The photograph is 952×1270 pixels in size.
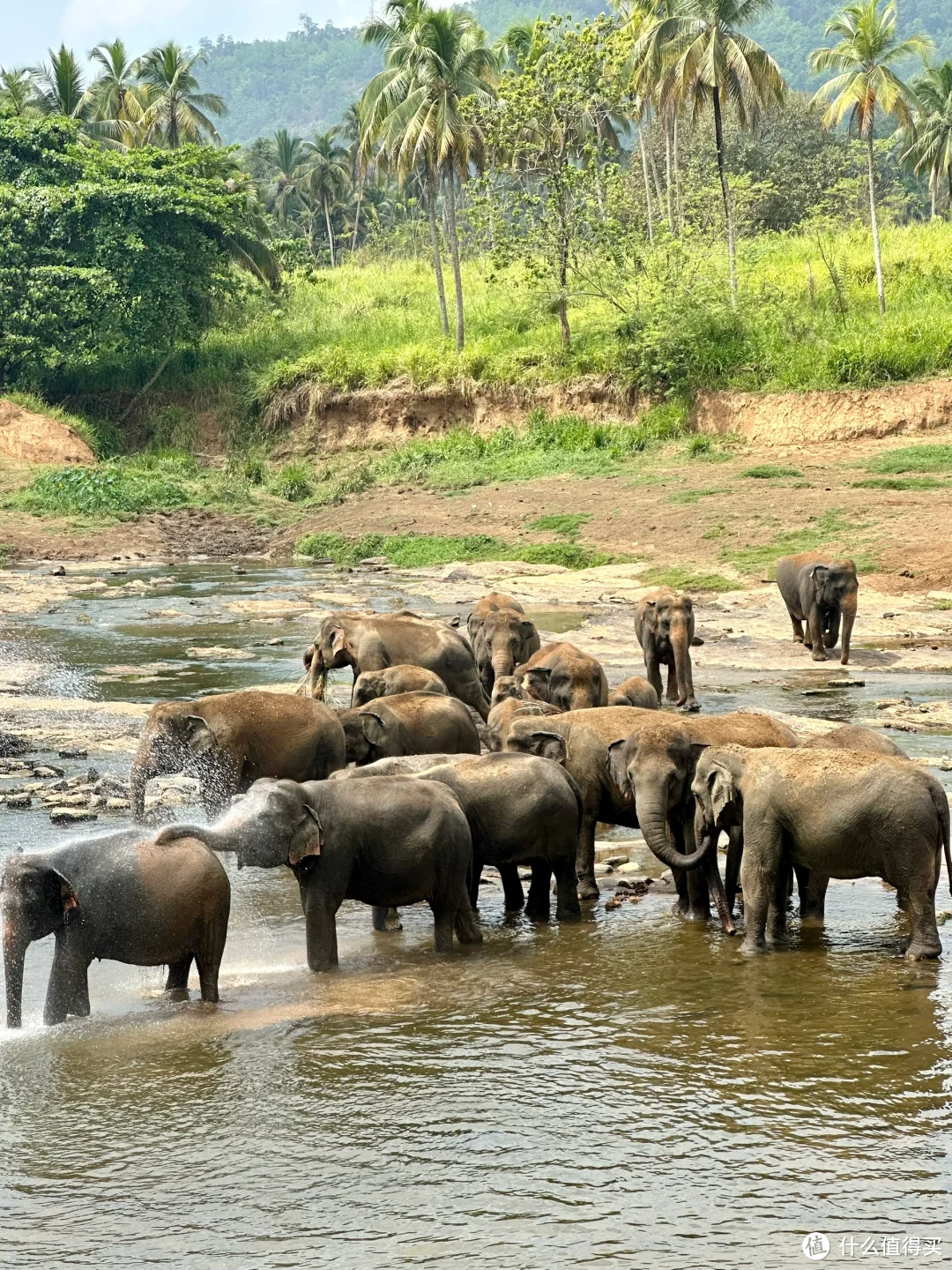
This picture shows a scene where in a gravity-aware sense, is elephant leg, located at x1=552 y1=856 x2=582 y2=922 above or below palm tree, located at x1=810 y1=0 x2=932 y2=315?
below

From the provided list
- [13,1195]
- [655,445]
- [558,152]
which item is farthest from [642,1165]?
[558,152]

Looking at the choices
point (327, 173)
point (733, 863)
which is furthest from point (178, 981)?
point (327, 173)

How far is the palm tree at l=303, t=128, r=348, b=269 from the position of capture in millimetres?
80875

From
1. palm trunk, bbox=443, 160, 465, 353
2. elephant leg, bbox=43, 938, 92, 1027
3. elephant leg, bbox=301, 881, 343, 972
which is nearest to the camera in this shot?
elephant leg, bbox=43, 938, 92, 1027

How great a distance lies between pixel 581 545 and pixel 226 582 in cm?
615

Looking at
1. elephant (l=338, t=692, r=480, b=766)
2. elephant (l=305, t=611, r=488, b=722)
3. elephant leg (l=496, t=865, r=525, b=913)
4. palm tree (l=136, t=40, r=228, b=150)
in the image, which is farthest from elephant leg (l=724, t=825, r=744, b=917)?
palm tree (l=136, t=40, r=228, b=150)

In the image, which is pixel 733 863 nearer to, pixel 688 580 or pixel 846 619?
pixel 846 619

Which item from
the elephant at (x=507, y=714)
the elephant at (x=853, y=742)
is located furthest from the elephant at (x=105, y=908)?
the elephant at (x=853, y=742)

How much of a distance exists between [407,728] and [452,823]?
7.95 feet

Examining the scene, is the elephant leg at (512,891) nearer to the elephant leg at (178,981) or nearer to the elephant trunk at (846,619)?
the elephant leg at (178,981)

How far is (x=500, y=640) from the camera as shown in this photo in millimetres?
14055

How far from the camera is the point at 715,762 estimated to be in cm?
809

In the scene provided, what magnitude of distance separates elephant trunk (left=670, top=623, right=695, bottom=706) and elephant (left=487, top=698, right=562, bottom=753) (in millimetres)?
4689

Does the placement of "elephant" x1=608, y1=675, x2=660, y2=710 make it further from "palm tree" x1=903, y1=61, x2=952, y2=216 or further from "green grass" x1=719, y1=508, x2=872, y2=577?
"palm tree" x1=903, y1=61, x2=952, y2=216
